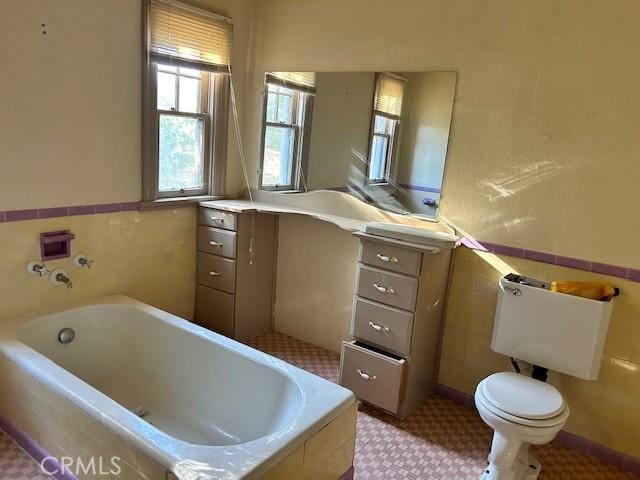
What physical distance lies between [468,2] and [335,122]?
97 cm

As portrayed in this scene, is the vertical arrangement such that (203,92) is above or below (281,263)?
above

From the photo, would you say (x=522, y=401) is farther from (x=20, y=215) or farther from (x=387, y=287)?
(x=20, y=215)

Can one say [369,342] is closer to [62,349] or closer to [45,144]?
[62,349]

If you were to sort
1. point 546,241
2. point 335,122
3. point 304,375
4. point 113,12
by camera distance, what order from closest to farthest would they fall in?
point 304,375 → point 546,241 → point 113,12 → point 335,122

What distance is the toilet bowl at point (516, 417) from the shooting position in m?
1.86

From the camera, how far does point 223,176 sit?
3260 mm

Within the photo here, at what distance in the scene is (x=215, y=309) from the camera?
3.20 meters

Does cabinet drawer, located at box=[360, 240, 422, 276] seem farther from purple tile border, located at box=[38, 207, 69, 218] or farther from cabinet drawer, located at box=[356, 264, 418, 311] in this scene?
purple tile border, located at box=[38, 207, 69, 218]

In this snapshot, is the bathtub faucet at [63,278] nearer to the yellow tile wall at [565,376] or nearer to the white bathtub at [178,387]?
the white bathtub at [178,387]

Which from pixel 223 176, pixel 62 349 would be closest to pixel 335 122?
pixel 223 176

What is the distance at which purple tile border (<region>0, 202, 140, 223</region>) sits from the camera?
229 cm

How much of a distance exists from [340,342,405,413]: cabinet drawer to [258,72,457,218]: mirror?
0.82m

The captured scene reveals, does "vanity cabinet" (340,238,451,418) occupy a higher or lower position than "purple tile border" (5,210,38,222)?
lower

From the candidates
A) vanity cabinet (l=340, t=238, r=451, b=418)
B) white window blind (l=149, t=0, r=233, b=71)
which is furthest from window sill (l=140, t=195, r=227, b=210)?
vanity cabinet (l=340, t=238, r=451, b=418)
